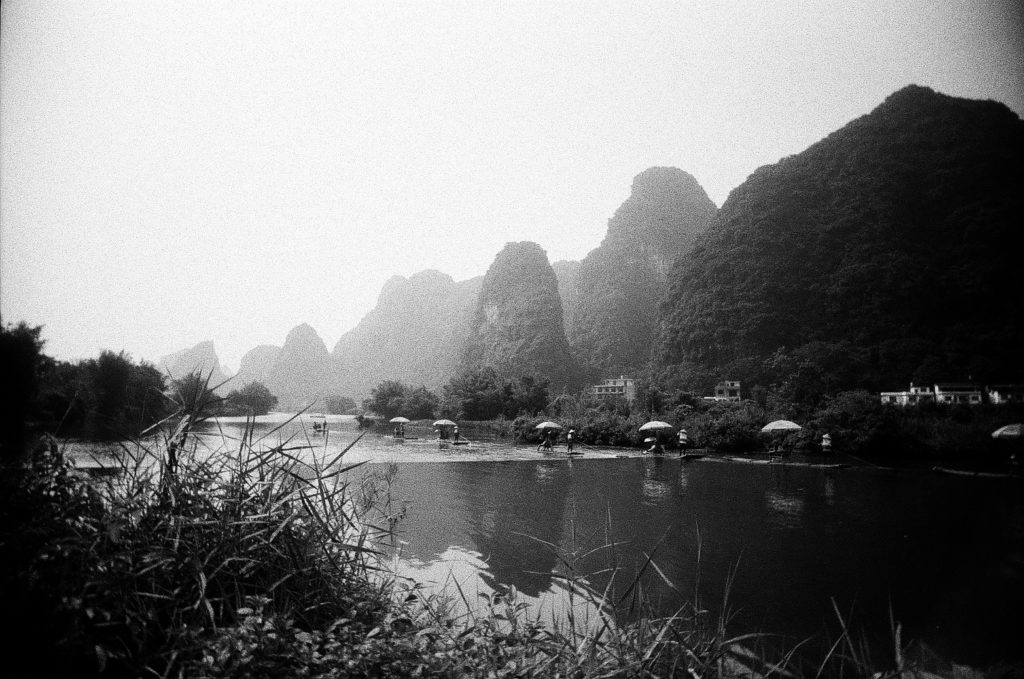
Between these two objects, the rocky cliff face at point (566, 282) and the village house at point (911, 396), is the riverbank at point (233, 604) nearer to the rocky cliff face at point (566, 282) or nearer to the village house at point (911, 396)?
the village house at point (911, 396)

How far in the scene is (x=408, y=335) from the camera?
13075 centimetres

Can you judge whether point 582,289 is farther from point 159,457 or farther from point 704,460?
point 159,457

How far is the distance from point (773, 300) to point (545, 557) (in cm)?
4467

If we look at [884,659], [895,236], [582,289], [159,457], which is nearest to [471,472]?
[884,659]

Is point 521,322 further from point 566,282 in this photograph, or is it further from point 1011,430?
point 1011,430

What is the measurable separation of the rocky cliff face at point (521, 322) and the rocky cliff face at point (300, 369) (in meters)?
31.8

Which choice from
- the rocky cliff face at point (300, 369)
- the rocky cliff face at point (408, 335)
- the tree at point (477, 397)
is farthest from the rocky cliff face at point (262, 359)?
the tree at point (477, 397)

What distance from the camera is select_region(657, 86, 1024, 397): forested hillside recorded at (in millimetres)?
9047

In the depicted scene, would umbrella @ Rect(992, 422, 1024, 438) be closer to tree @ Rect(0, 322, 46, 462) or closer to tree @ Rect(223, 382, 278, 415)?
tree @ Rect(223, 382, 278, 415)

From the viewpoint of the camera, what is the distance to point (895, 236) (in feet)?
50.5

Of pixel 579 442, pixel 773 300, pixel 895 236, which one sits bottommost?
pixel 579 442

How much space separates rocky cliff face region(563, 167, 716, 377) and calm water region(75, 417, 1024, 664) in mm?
66992

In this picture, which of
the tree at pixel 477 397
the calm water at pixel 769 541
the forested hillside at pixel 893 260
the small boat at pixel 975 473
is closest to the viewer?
the calm water at pixel 769 541

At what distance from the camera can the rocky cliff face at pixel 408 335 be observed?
113969mm
